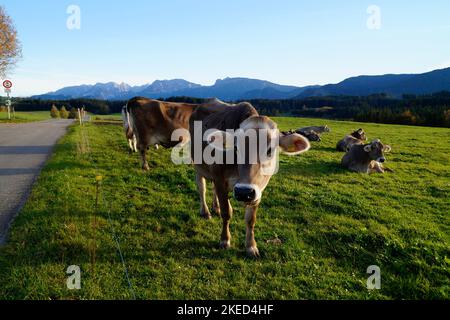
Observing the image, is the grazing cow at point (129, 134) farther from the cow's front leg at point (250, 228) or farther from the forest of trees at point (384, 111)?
the forest of trees at point (384, 111)

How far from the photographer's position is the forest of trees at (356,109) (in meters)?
63.0

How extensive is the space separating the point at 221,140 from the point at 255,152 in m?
0.56

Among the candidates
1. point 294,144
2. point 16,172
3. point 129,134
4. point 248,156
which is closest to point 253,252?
point 248,156

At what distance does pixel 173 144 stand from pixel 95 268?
808cm

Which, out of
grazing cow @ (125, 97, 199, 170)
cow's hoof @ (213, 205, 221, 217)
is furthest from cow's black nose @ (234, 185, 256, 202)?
grazing cow @ (125, 97, 199, 170)

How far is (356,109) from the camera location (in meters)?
92.4

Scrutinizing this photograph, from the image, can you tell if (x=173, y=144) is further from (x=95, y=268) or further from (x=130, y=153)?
(x=95, y=268)

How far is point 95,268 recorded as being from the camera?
4531 millimetres

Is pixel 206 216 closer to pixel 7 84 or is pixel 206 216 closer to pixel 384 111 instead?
pixel 7 84

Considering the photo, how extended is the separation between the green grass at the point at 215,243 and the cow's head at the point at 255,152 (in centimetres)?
140

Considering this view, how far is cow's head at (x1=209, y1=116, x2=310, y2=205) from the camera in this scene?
4.20 m

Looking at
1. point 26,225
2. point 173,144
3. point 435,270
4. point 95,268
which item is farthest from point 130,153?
point 435,270

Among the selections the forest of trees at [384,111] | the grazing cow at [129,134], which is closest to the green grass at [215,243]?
the grazing cow at [129,134]

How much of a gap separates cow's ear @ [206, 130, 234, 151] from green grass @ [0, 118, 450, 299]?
1.95 meters
